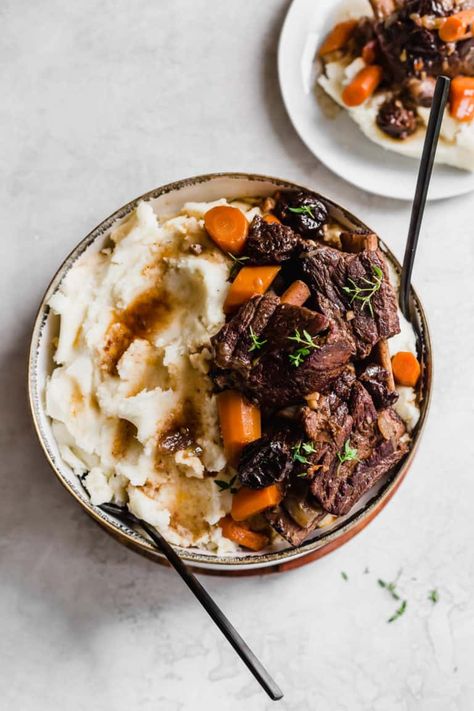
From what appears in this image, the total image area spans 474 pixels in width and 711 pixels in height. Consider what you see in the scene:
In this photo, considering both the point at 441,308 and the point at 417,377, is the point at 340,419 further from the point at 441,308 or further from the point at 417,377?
the point at 441,308

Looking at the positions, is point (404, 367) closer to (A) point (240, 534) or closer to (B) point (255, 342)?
(B) point (255, 342)

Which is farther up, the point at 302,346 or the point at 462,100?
the point at 462,100

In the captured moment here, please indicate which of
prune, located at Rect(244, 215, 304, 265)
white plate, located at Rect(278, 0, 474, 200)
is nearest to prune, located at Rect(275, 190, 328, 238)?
prune, located at Rect(244, 215, 304, 265)

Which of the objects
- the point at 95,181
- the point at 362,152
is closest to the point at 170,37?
the point at 95,181

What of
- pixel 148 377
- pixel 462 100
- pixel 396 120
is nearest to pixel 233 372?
pixel 148 377

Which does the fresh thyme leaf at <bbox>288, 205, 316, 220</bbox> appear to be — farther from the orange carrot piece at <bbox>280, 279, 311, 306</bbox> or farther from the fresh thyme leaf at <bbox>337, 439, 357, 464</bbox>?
the fresh thyme leaf at <bbox>337, 439, 357, 464</bbox>

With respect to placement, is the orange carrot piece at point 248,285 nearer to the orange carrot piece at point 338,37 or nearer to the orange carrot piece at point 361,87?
the orange carrot piece at point 361,87

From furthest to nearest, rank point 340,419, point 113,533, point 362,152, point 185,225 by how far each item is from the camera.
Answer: point 362,152 → point 113,533 → point 185,225 → point 340,419
